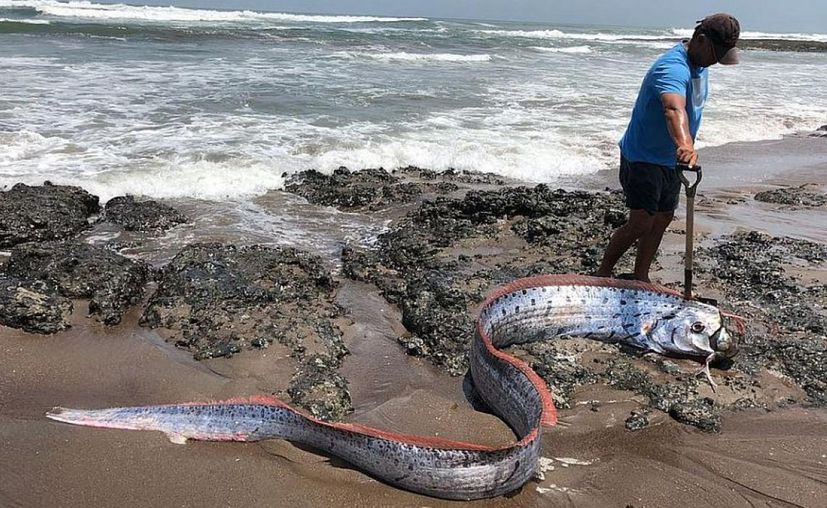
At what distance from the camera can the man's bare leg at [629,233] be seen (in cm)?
448

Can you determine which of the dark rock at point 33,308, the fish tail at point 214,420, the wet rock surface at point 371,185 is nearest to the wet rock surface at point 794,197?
the wet rock surface at point 371,185

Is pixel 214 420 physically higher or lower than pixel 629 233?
lower

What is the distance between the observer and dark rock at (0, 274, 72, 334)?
4133 millimetres

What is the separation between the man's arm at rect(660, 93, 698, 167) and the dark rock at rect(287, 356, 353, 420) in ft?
8.44

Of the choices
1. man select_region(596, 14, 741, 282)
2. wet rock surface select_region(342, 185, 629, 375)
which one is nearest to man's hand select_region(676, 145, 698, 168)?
man select_region(596, 14, 741, 282)

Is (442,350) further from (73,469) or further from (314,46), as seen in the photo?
(314,46)

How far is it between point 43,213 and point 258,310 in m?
2.96

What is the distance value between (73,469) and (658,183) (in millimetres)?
4054

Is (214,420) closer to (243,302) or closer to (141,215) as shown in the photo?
(243,302)

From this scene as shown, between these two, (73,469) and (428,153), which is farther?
(428,153)

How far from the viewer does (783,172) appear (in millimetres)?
9648

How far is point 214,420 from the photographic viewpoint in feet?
10.4

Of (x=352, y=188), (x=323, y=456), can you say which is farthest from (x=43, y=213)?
(x=323, y=456)

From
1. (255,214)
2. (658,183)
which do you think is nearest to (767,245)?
(658,183)
